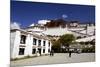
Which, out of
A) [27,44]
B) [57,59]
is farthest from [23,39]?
[57,59]

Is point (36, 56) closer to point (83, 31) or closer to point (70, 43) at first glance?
point (70, 43)

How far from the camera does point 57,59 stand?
235cm

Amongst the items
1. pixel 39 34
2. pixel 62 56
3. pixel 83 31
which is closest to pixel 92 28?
pixel 83 31

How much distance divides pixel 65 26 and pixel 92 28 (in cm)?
36

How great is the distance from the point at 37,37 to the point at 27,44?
0.14 m

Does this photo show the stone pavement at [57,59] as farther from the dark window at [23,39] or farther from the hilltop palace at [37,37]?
the dark window at [23,39]

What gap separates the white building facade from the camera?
215cm

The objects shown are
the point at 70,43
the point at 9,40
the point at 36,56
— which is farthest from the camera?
the point at 70,43

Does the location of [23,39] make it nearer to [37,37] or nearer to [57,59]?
[37,37]

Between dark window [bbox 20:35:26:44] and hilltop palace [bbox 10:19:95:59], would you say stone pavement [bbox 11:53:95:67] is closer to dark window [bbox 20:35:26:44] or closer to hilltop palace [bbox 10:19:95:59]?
hilltop palace [bbox 10:19:95:59]

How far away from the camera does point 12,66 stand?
2.13 m

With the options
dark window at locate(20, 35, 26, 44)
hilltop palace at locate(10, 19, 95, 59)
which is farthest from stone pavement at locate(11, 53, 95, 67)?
dark window at locate(20, 35, 26, 44)

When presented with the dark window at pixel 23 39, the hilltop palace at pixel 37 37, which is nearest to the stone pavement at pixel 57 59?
the hilltop palace at pixel 37 37
